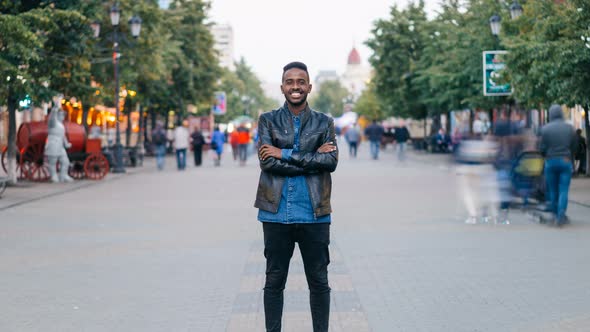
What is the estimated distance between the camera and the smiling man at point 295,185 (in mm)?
5980

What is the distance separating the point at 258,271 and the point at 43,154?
18.8 metres

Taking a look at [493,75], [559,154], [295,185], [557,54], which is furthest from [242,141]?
[295,185]

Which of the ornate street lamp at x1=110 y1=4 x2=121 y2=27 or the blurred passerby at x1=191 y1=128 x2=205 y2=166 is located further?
the blurred passerby at x1=191 y1=128 x2=205 y2=166

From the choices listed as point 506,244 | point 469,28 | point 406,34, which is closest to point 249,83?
point 406,34

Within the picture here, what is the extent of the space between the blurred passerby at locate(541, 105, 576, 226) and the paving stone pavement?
1.51 feet

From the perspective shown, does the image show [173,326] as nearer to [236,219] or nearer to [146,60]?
[236,219]

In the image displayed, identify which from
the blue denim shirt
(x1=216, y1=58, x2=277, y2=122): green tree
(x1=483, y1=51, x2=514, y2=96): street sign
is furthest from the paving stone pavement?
(x1=216, y1=58, x2=277, y2=122): green tree

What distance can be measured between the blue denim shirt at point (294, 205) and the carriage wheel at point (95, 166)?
2385 centimetres

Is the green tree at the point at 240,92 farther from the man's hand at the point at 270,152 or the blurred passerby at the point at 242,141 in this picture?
the man's hand at the point at 270,152

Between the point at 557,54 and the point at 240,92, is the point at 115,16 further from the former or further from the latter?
the point at 240,92

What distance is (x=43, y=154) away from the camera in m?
28.0

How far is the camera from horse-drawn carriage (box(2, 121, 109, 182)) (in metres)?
27.7

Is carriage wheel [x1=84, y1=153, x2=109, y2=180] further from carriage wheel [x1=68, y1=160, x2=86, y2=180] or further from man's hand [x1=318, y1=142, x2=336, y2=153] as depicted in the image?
man's hand [x1=318, y1=142, x2=336, y2=153]

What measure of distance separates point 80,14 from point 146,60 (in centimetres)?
1116
